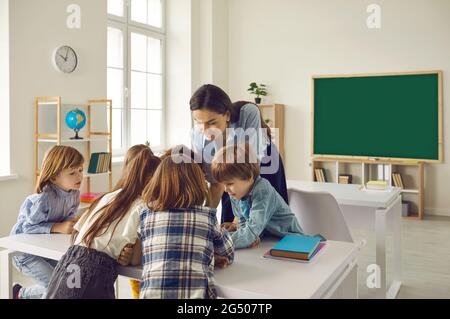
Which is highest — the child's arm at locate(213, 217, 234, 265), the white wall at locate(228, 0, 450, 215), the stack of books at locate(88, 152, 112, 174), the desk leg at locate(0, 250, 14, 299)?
the white wall at locate(228, 0, 450, 215)

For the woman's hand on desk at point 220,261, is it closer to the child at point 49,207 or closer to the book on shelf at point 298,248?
the book on shelf at point 298,248

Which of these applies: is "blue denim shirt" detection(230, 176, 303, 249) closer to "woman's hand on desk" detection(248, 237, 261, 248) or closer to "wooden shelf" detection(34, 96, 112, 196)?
"woman's hand on desk" detection(248, 237, 261, 248)

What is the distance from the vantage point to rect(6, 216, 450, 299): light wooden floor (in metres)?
3.04

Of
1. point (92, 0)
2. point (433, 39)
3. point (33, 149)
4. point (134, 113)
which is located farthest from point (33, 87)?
point (433, 39)

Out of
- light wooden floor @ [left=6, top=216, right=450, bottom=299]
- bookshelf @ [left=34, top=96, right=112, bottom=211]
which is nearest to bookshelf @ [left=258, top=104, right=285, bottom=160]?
light wooden floor @ [left=6, top=216, right=450, bottom=299]

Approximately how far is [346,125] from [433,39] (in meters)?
1.42

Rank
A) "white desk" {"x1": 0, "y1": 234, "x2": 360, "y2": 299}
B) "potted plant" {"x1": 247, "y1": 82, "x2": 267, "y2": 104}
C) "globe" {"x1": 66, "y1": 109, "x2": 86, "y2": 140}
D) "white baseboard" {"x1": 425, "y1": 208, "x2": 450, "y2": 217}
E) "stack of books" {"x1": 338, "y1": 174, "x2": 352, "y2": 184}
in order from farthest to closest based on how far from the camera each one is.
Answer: "potted plant" {"x1": 247, "y1": 82, "x2": 267, "y2": 104} → "stack of books" {"x1": 338, "y1": 174, "x2": 352, "y2": 184} → "white baseboard" {"x1": 425, "y1": 208, "x2": 450, "y2": 217} → "globe" {"x1": 66, "y1": 109, "x2": 86, "y2": 140} → "white desk" {"x1": 0, "y1": 234, "x2": 360, "y2": 299}

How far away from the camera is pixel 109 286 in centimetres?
151

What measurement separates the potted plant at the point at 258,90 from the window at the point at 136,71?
48.4 inches

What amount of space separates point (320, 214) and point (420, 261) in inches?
68.2

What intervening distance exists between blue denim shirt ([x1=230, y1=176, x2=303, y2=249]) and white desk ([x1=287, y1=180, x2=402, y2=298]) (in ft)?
2.34

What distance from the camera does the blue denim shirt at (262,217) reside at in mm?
1777

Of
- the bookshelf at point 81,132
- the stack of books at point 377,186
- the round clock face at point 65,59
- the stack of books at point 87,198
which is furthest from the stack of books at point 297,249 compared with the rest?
the round clock face at point 65,59

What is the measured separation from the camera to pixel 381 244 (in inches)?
106
